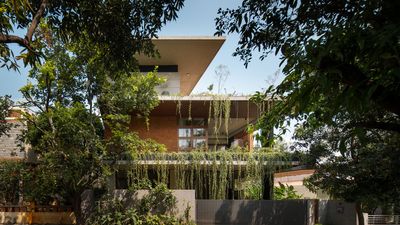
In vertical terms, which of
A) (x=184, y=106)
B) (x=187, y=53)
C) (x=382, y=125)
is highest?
(x=187, y=53)

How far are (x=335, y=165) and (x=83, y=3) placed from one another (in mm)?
12696

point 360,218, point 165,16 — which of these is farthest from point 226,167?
point 165,16

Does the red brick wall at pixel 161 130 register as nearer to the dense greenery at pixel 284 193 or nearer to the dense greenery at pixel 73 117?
the dense greenery at pixel 73 117

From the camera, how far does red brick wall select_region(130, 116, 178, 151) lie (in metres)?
20.5

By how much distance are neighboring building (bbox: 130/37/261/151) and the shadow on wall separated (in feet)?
8.08

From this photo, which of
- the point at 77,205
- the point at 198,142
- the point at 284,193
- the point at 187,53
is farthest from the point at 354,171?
the point at 77,205

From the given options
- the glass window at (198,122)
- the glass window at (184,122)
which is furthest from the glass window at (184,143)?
the glass window at (198,122)

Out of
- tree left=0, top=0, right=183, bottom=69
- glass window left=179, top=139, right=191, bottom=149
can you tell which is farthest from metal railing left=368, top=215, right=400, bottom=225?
tree left=0, top=0, right=183, bottom=69

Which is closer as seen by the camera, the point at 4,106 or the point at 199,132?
the point at 4,106

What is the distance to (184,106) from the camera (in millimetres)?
19719

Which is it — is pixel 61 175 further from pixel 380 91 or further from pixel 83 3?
pixel 380 91

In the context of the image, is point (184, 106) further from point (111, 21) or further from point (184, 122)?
point (111, 21)

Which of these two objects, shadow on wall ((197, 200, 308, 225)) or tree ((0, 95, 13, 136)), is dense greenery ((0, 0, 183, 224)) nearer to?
tree ((0, 95, 13, 136))

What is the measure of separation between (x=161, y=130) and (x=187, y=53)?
370cm
